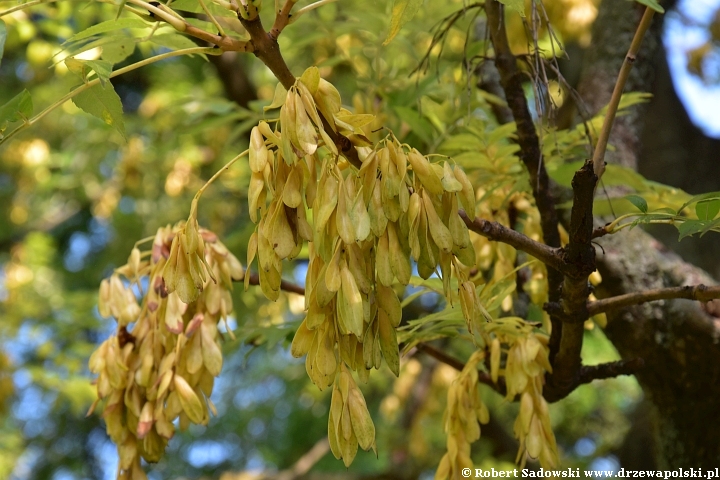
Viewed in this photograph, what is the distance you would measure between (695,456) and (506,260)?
1.74 ft

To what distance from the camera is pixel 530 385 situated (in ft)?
3.71

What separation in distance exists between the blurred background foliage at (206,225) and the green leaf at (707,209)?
63cm

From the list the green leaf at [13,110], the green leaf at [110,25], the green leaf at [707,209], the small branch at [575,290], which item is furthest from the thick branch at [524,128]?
the green leaf at [13,110]

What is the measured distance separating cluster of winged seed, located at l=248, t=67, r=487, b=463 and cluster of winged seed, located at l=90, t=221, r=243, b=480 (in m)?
0.35

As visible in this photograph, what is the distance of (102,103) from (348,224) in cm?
40

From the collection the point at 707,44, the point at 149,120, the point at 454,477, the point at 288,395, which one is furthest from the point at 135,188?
the point at 454,477

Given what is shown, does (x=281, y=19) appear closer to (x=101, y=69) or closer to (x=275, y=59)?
(x=275, y=59)

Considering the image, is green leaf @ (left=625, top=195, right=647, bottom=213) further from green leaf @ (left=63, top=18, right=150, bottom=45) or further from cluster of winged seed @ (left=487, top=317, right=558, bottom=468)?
green leaf @ (left=63, top=18, right=150, bottom=45)

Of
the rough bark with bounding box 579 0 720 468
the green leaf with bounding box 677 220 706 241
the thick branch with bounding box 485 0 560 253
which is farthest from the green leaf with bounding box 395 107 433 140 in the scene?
the green leaf with bounding box 677 220 706 241

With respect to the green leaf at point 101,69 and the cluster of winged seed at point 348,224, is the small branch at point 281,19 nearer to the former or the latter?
the cluster of winged seed at point 348,224

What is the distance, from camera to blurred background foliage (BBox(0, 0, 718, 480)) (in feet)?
6.07

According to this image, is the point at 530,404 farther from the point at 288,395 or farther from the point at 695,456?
the point at 288,395

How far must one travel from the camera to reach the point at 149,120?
3.63 m

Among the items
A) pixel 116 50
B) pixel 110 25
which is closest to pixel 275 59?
pixel 110 25
